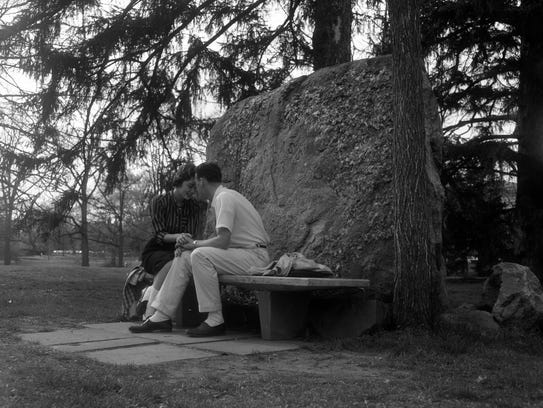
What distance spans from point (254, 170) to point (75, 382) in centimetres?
388

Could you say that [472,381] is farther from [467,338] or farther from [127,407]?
[127,407]

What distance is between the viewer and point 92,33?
9617 millimetres

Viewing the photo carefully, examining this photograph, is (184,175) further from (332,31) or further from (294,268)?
(332,31)

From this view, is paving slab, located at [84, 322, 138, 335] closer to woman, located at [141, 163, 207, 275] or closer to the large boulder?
woman, located at [141, 163, 207, 275]

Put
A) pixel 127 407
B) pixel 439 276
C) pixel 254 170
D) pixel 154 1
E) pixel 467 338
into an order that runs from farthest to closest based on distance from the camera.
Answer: pixel 154 1 < pixel 254 170 < pixel 439 276 < pixel 467 338 < pixel 127 407

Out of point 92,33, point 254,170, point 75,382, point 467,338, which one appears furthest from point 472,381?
point 92,33

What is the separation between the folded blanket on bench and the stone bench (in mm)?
128

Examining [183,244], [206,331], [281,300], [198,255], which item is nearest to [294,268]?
[281,300]

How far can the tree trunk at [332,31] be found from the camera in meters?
9.66

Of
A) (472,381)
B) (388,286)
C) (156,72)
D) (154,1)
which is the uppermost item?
(154,1)

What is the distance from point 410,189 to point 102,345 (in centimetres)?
269

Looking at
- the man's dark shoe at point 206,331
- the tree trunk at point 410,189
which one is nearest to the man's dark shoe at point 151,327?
the man's dark shoe at point 206,331

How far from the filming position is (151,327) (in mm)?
A: 5504

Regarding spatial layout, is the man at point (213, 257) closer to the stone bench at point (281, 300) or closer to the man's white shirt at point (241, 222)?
the man's white shirt at point (241, 222)
